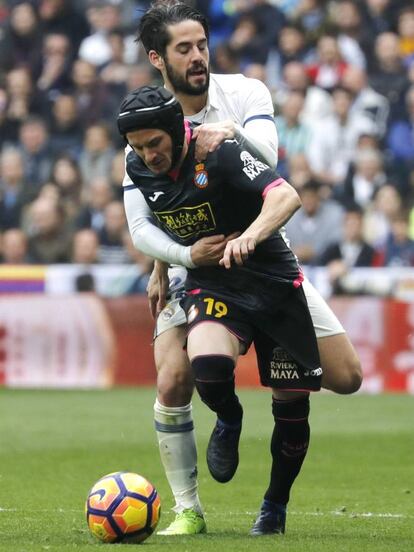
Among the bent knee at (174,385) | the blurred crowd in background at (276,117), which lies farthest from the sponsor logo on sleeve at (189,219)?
the blurred crowd in background at (276,117)

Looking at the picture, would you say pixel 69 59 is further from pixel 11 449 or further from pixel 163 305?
pixel 163 305

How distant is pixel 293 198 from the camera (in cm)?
688

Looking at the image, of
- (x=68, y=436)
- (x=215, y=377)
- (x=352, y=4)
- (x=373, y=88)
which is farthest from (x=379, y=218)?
(x=215, y=377)

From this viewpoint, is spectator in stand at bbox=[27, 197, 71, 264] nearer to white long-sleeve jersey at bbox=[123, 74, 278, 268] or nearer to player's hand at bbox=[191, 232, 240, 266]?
white long-sleeve jersey at bbox=[123, 74, 278, 268]

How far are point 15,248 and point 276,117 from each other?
3.70 meters

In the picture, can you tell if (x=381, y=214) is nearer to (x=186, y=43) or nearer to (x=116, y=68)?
(x=116, y=68)

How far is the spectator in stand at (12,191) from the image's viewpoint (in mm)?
18641

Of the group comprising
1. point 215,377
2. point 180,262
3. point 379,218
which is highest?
point 180,262

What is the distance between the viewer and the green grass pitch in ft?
22.7

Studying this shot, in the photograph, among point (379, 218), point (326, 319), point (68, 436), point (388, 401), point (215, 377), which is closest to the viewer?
point (215, 377)

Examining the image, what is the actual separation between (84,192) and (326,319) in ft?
37.4

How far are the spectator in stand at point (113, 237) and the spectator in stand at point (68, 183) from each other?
0.60 m

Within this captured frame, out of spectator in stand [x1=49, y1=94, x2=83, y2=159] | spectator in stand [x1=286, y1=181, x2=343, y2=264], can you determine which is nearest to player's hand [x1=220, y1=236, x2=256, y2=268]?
spectator in stand [x1=286, y1=181, x2=343, y2=264]

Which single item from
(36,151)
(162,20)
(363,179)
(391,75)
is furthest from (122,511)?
(36,151)
